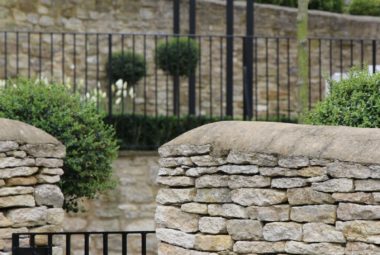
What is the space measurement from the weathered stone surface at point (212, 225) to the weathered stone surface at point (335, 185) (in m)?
0.81

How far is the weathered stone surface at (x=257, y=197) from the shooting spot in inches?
269

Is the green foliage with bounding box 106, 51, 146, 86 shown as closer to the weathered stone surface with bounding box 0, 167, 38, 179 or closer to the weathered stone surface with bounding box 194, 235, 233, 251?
the weathered stone surface with bounding box 0, 167, 38, 179

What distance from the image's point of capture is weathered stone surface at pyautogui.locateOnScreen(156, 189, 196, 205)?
7502 mm

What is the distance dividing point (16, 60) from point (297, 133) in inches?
316

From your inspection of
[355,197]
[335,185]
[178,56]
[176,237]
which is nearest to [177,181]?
[176,237]

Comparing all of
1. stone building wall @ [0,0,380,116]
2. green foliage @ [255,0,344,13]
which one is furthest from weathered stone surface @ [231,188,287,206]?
green foliage @ [255,0,344,13]

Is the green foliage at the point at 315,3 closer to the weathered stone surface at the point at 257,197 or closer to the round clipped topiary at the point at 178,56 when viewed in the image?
Result: the round clipped topiary at the point at 178,56

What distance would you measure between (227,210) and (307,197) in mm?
682

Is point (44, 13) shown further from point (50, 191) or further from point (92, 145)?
point (50, 191)

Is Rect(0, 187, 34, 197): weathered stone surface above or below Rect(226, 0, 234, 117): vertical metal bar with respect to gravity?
below

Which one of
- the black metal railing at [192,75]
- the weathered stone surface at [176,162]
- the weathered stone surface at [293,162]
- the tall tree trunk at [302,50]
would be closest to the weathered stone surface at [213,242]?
the weathered stone surface at [176,162]

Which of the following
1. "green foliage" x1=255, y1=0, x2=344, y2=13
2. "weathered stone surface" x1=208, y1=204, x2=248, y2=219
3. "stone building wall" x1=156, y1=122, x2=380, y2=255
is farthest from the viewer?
"green foliage" x1=255, y1=0, x2=344, y2=13

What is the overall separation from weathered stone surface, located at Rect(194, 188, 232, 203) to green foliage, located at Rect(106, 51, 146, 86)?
6.68 meters

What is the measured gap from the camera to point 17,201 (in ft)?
28.4
